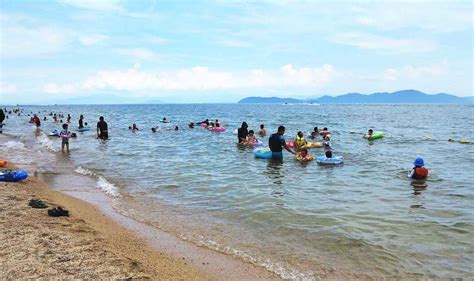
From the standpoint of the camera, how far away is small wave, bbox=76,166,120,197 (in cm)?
1061

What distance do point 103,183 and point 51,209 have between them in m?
4.47

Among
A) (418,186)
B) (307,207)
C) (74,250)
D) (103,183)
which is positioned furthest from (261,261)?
(418,186)

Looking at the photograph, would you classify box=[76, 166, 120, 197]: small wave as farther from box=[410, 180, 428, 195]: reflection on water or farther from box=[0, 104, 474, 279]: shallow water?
box=[410, 180, 428, 195]: reflection on water

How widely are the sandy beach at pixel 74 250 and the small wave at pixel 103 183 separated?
8.81 ft

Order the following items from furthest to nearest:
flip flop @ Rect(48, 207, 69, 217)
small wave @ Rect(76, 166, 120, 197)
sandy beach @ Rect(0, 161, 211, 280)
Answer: small wave @ Rect(76, 166, 120, 197) → flip flop @ Rect(48, 207, 69, 217) → sandy beach @ Rect(0, 161, 211, 280)

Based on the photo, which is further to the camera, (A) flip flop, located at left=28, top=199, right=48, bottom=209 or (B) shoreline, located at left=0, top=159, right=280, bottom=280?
(A) flip flop, located at left=28, top=199, right=48, bottom=209

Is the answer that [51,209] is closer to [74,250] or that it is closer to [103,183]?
[74,250]

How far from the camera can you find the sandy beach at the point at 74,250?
A: 4.71 metres

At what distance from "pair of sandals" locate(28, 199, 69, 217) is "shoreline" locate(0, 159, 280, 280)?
0.36ft

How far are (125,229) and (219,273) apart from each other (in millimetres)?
2621

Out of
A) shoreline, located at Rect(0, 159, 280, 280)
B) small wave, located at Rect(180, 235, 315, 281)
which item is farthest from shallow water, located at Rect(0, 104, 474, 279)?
shoreline, located at Rect(0, 159, 280, 280)

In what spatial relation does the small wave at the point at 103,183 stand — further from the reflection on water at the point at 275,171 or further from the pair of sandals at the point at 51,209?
the reflection on water at the point at 275,171

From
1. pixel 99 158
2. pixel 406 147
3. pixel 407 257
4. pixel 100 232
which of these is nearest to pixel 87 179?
pixel 99 158

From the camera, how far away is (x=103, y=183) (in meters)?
11.8
